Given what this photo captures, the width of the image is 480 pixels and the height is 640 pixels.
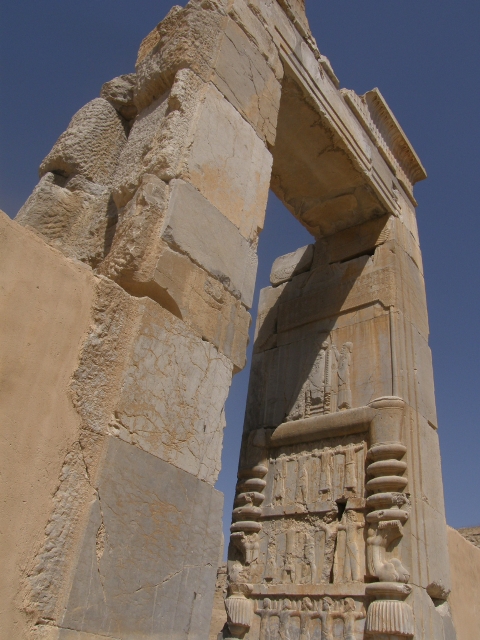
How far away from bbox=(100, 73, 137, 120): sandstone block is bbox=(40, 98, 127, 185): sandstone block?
0.15ft

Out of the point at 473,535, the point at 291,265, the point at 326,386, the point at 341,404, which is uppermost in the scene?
the point at 291,265

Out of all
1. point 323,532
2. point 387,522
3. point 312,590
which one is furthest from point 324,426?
point 312,590

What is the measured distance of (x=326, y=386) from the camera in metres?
5.47

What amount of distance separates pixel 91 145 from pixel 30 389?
7.30 feet

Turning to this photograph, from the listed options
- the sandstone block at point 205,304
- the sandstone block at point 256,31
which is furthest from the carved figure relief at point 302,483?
the sandstone block at point 256,31

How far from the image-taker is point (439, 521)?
457cm

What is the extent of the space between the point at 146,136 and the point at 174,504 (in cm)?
205

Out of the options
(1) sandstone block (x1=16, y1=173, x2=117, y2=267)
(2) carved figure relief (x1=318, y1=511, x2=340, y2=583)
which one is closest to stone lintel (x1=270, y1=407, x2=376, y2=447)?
(2) carved figure relief (x1=318, y1=511, x2=340, y2=583)

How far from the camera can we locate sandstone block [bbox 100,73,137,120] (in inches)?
150

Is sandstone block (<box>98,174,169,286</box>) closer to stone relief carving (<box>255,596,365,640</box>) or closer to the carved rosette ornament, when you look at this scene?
the carved rosette ornament

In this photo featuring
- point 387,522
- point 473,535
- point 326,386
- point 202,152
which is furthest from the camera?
point 473,535

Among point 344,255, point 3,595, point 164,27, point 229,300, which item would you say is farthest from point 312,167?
point 3,595

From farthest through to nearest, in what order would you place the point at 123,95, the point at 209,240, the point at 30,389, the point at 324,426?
the point at 324,426 < the point at 123,95 < the point at 209,240 < the point at 30,389

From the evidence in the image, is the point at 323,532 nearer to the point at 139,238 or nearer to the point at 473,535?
the point at 139,238
